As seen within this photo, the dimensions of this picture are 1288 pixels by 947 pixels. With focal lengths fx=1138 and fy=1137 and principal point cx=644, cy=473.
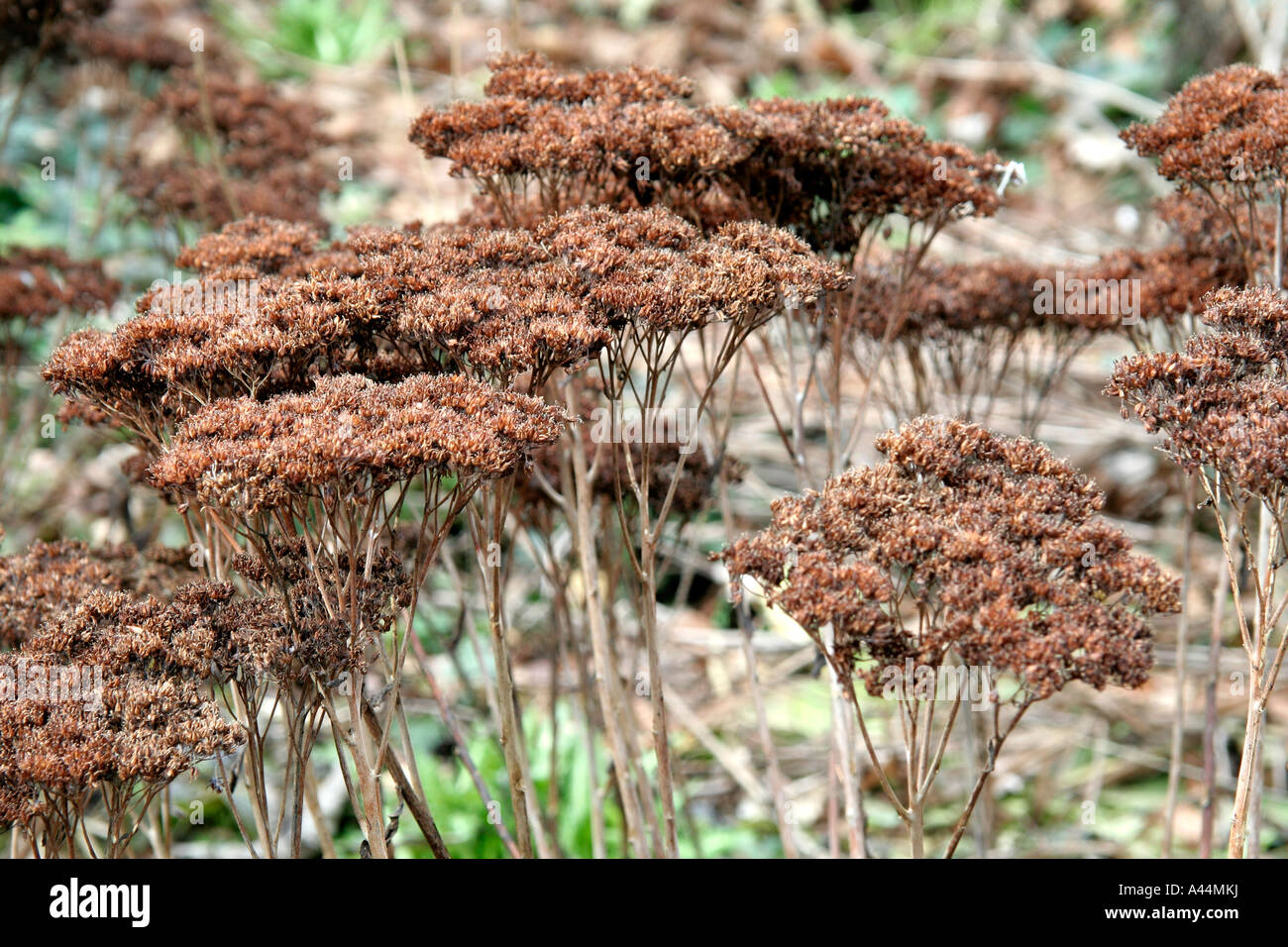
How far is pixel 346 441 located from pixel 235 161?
4.65 meters

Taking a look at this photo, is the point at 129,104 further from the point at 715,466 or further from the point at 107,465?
the point at 715,466

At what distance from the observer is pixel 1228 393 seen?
12.4 feet

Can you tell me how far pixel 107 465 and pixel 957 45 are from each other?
1204cm

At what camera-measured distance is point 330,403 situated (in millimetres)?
3719

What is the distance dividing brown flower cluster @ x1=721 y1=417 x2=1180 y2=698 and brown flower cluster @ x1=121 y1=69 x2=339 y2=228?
4240 mm

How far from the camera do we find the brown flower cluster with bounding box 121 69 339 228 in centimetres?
690

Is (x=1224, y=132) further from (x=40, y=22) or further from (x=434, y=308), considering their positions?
(x=40, y=22)

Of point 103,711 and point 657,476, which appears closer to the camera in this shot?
point 103,711

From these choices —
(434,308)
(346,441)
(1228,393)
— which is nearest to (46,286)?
(434,308)

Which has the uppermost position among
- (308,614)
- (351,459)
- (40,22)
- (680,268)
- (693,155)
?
(40,22)

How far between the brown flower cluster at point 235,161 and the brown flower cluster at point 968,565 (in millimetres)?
4240

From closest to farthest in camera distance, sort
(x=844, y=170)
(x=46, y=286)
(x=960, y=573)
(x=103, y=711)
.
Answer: (x=960, y=573) < (x=103, y=711) < (x=844, y=170) < (x=46, y=286)

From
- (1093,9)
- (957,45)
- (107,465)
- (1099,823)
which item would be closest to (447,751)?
(107,465)

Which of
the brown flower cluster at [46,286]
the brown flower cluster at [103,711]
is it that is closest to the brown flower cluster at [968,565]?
the brown flower cluster at [103,711]
